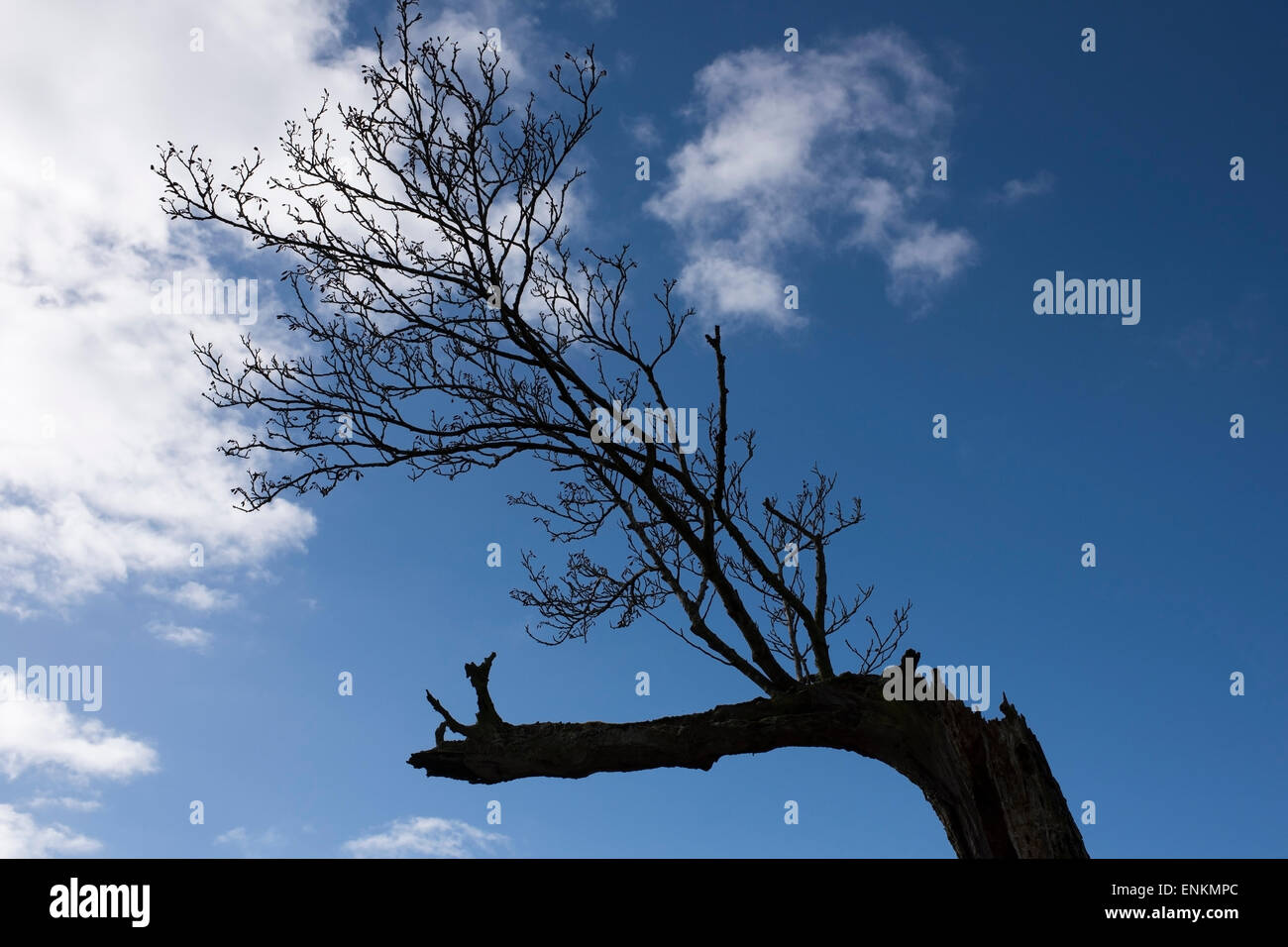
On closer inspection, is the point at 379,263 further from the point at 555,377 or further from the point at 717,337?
the point at 717,337

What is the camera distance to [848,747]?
7.43 m

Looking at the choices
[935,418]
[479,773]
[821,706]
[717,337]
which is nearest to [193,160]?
[717,337]

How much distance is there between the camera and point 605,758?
24.5 feet

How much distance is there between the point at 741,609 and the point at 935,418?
3.17m

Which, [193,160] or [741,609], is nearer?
[193,160]

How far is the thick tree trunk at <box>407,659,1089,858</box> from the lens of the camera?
22.0 ft

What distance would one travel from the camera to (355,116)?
7.51 metres

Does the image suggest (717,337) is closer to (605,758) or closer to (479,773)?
(605,758)

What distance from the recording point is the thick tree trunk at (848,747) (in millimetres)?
6691

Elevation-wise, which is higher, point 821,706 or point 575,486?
point 575,486
